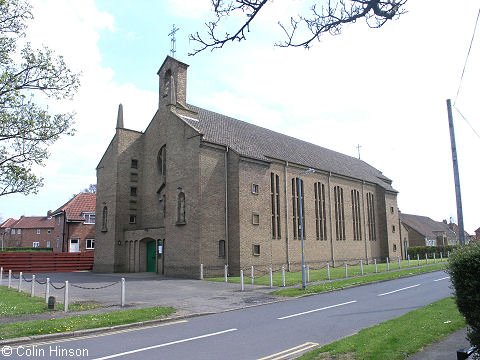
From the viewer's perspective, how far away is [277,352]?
26.9 feet

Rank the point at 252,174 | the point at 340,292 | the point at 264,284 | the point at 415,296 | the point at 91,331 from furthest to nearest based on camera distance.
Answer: the point at 252,174 → the point at 264,284 → the point at 340,292 → the point at 415,296 → the point at 91,331

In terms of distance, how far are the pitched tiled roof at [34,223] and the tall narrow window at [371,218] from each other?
5856cm

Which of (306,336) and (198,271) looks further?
(198,271)

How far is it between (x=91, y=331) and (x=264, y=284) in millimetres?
13761

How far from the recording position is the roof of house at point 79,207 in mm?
48062

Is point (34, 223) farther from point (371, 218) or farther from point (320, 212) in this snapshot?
point (371, 218)

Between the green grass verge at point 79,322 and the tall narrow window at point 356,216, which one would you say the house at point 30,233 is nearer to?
the tall narrow window at point 356,216

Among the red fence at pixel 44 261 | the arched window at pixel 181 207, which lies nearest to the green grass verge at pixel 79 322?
the arched window at pixel 181 207

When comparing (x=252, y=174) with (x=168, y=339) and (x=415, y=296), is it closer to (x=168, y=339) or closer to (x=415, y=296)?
(x=415, y=296)

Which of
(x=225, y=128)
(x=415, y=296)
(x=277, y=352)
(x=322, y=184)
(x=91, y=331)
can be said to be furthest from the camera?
Answer: (x=322, y=184)

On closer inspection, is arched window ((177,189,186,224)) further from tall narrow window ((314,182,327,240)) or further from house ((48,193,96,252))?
house ((48,193,96,252))

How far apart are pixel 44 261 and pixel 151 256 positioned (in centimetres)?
1323

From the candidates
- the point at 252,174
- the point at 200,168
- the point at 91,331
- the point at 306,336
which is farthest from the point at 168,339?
the point at 252,174

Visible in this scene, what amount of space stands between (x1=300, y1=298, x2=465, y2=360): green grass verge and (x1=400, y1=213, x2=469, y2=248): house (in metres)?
65.4
